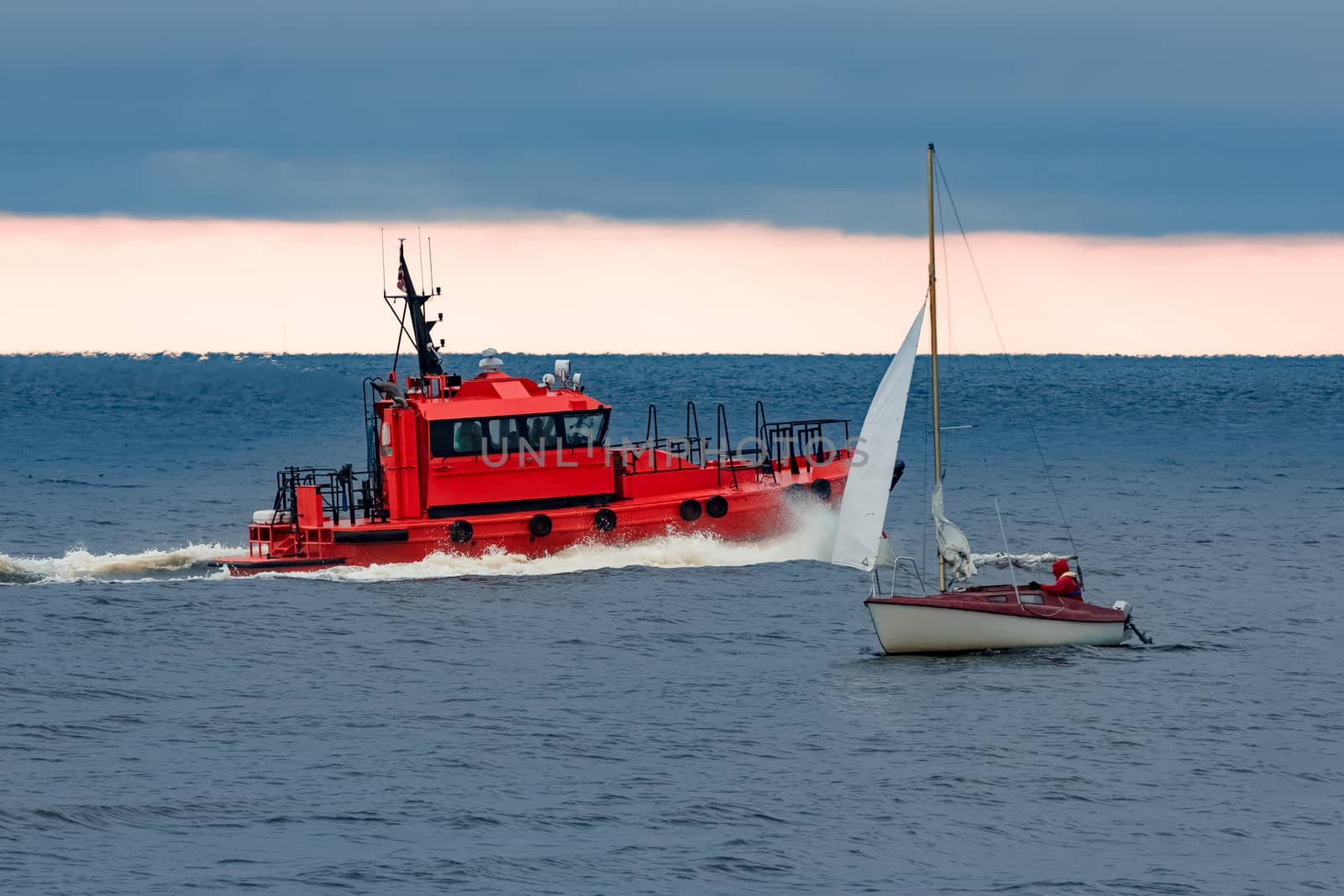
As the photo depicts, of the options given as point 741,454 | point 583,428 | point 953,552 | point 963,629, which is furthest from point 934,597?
point 741,454

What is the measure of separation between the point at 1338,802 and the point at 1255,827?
128 centimetres

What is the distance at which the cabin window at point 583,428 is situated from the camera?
3141 cm

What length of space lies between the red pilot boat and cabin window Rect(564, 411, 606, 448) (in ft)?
0.07

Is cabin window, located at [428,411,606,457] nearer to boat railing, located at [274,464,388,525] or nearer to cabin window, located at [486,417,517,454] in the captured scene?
cabin window, located at [486,417,517,454]

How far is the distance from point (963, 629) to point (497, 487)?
34.2 feet

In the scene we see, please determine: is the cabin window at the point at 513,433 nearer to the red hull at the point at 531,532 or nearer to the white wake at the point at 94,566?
the red hull at the point at 531,532

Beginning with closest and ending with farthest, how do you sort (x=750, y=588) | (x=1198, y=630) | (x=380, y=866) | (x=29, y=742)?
1. (x=380, y=866)
2. (x=29, y=742)
3. (x=1198, y=630)
4. (x=750, y=588)

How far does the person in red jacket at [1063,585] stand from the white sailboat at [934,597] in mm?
69

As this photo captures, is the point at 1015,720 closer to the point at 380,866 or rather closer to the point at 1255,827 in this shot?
the point at 1255,827

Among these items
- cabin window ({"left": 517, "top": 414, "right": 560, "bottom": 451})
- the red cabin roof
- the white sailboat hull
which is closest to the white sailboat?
the white sailboat hull

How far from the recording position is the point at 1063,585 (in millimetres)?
24219

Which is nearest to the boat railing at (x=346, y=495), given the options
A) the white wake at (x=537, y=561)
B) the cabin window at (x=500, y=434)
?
the white wake at (x=537, y=561)

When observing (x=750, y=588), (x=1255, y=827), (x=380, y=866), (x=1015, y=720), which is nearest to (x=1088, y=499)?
(x=750, y=588)

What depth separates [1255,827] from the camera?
55.1 ft
